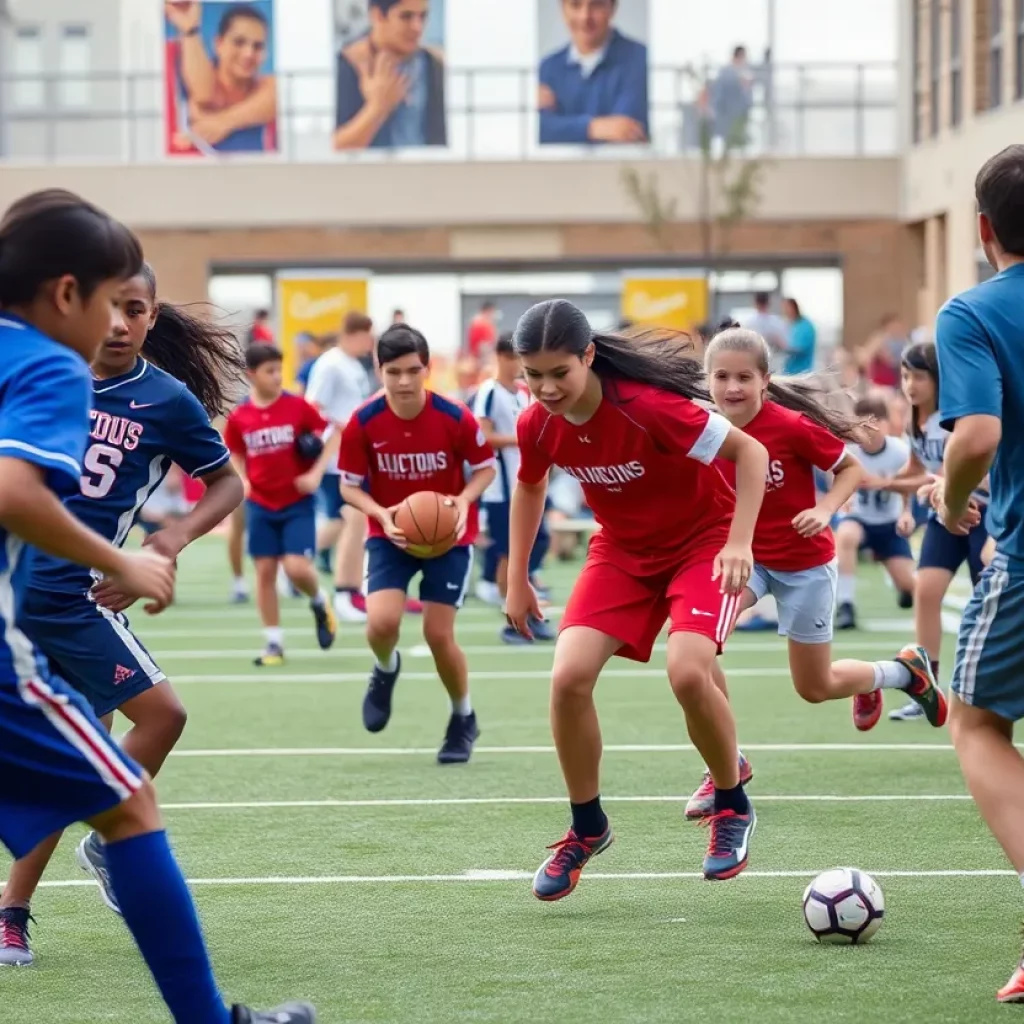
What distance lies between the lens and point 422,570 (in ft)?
29.5

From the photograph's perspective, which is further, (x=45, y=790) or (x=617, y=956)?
(x=617, y=956)

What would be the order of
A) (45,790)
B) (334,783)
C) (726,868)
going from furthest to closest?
Result: (334,783), (726,868), (45,790)

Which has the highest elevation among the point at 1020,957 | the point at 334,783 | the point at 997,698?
the point at 997,698

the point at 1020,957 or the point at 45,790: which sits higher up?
the point at 45,790

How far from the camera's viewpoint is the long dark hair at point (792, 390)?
741cm

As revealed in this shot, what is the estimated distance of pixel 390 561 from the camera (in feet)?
29.4

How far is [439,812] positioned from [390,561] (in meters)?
1.63

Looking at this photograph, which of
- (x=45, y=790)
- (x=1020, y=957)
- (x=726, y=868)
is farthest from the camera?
(x=726, y=868)

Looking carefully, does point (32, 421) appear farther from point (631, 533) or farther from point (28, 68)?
point (28, 68)

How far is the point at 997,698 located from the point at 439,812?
326 cm

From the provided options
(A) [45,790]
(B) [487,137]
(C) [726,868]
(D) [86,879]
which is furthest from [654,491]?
(B) [487,137]

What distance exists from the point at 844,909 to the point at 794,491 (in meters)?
2.64

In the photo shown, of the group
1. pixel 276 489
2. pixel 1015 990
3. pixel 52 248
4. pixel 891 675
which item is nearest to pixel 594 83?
pixel 276 489

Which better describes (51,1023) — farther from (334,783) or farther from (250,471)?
(250,471)
